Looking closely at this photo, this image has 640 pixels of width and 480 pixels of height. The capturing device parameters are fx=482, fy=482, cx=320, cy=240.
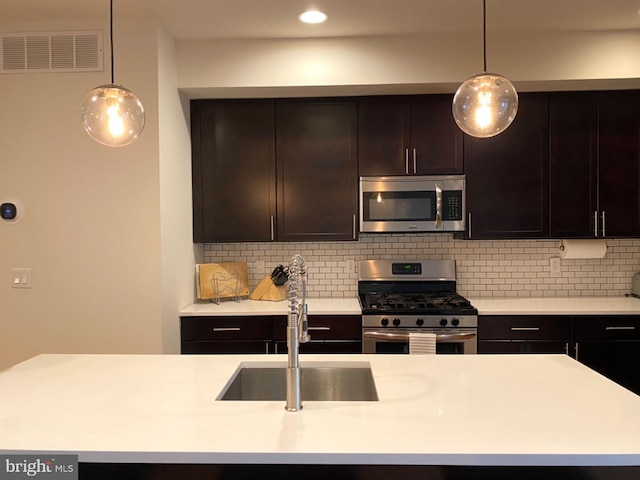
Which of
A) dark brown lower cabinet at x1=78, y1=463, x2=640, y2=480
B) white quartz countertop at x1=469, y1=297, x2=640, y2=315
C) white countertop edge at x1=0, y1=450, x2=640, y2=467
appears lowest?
dark brown lower cabinet at x1=78, y1=463, x2=640, y2=480

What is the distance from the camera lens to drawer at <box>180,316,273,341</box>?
3.11m

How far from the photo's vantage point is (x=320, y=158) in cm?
335

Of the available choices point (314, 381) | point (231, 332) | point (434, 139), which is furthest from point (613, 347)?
point (231, 332)

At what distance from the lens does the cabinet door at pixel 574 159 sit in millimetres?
3256

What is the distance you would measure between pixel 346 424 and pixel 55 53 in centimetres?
272

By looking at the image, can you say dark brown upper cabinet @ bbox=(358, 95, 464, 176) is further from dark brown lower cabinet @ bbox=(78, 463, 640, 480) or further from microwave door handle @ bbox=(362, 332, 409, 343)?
dark brown lower cabinet @ bbox=(78, 463, 640, 480)

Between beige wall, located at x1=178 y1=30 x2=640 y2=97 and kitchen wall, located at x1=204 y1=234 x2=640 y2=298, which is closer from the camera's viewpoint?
beige wall, located at x1=178 y1=30 x2=640 y2=97

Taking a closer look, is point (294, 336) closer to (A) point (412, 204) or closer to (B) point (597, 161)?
(A) point (412, 204)

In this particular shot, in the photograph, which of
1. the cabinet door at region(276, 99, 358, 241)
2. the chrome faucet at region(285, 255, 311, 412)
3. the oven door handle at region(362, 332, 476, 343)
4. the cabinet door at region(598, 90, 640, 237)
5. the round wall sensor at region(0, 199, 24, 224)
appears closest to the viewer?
the chrome faucet at region(285, 255, 311, 412)

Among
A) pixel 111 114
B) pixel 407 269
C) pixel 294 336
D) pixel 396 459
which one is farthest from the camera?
pixel 407 269

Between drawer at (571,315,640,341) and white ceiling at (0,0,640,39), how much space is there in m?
1.82

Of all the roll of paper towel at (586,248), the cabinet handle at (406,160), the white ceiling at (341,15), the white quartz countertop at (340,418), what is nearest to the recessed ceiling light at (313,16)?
the white ceiling at (341,15)

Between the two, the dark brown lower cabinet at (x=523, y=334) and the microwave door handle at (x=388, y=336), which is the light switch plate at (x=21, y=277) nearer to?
the microwave door handle at (x=388, y=336)

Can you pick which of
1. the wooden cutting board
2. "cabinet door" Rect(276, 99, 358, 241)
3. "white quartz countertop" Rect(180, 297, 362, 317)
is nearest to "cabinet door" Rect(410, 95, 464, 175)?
"cabinet door" Rect(276, 99, 358, 241)
